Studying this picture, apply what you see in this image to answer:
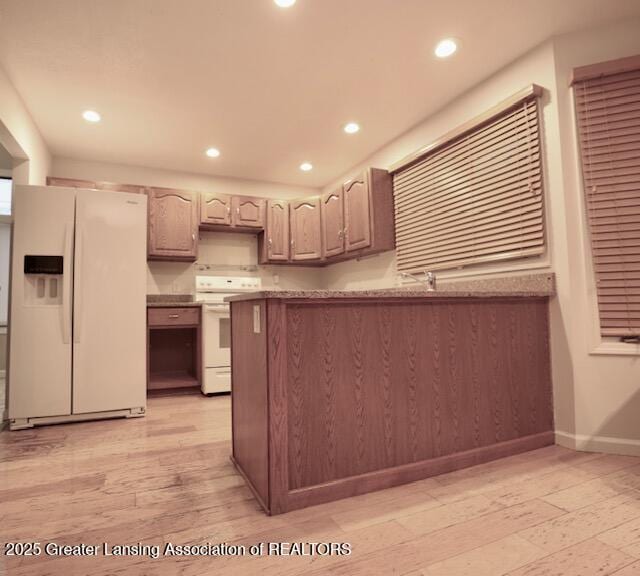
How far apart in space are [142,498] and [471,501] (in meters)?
1.37

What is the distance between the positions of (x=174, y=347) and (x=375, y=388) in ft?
10.5

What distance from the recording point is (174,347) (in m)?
4.22

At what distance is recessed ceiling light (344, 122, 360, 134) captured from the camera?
11.0ft

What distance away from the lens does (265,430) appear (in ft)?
4.72

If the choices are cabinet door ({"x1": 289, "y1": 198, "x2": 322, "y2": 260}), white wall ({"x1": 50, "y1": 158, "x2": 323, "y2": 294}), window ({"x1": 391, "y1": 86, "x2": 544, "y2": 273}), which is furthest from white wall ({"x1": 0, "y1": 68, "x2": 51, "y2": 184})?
window ({"x1": 391, "y1": 86, "x2": 544, "y2": 273})

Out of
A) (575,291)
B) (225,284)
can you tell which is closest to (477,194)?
(575,291)

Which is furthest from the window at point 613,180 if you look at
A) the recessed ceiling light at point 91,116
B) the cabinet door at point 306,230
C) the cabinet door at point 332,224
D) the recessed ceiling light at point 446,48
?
the recessed ceiling light at point 91,116

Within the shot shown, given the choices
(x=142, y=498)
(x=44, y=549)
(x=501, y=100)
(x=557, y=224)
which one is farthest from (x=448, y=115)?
(x=44, y=549)

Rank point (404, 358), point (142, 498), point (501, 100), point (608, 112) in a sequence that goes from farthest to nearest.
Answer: point (501, 100) < point (608, 112) < point (404, 358) < point (142, 498)

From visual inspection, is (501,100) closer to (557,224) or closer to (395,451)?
(557,224)

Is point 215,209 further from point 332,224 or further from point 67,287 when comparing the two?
point 67,287

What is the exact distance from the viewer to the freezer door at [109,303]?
2771 millimetres

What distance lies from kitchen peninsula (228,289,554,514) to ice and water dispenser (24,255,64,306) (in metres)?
1.69

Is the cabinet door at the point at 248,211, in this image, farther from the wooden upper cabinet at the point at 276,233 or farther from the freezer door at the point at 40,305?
the freezer door at the point at 40,305
